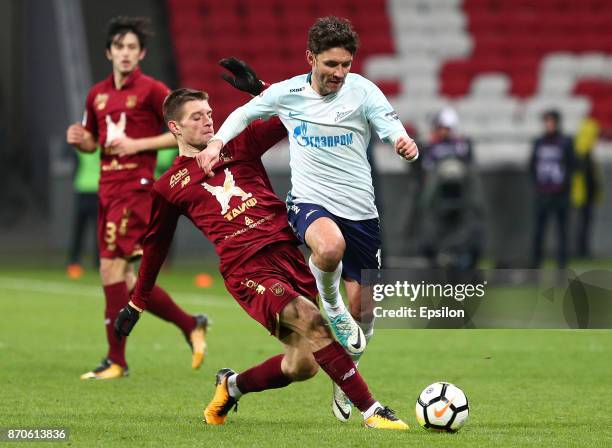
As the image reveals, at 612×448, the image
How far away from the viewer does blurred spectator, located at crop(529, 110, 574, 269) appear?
16281mm

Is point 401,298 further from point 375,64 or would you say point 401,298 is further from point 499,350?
point 375,64

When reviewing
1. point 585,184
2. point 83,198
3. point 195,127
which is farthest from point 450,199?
point 195,127

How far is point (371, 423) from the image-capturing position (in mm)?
6168

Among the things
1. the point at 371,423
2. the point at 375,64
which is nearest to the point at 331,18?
the point at 371,423

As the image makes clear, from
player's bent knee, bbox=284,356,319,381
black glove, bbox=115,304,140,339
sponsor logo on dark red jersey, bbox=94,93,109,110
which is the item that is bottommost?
player's bent knee, bbox=284,356,319,381

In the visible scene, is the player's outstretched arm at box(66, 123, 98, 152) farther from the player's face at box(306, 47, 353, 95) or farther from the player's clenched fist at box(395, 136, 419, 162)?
the player's clenched fist at box(395, 136, 419, 162)

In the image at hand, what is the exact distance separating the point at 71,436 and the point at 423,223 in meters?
10.3

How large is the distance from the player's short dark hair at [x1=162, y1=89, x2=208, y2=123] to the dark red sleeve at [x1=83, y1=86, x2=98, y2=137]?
6.66 ft

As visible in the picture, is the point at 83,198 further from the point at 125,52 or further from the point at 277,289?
the point at 277,289

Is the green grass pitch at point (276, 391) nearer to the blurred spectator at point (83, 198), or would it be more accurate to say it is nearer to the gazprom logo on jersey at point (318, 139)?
the gazprom logo on jersey at point (318, 139)

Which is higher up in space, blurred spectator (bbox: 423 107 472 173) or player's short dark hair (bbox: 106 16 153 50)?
player's short dark hair (bbox: 106 16 153 50)

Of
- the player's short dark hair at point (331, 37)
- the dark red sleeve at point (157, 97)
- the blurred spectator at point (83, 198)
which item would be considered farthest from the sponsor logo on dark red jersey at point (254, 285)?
the blurred spectator at point (83, 198)

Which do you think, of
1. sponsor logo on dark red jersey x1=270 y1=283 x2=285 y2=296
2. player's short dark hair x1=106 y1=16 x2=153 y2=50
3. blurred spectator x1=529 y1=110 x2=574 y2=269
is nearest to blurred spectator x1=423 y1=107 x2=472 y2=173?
blurred spectator x1=529 y1=110 x2=574 y2=269

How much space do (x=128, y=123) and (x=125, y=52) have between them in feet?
1.47
